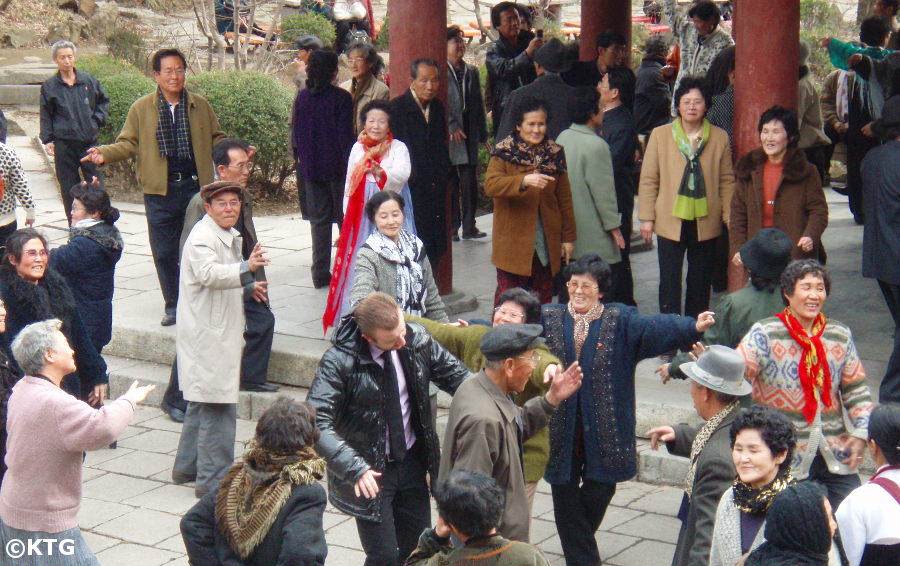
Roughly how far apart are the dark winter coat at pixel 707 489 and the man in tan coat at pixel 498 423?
62cm

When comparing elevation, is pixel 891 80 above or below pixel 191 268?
above

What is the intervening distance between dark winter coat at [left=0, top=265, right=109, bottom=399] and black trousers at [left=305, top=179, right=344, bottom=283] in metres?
3.19

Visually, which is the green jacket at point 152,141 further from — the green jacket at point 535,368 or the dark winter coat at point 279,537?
the dark winter coat at point 279,537

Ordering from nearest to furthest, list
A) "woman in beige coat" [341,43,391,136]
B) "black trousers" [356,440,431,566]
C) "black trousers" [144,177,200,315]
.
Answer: "black trousers" [356,440,431,566], "black trousers" [144,177,200,315], "woman in beige coat" [341,43,391,136]

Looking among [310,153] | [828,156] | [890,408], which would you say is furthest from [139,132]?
[890,408]

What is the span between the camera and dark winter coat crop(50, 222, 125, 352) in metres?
7.32

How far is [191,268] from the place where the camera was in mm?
6707

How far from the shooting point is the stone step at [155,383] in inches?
323

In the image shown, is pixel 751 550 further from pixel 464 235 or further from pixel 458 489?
pixel 464 235

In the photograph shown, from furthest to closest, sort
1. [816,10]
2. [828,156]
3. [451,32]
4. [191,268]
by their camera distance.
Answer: [816,10] → [451,32] → [828,156] → [191,268]

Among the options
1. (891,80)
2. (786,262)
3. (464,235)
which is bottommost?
(464,235)

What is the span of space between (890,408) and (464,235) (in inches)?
304

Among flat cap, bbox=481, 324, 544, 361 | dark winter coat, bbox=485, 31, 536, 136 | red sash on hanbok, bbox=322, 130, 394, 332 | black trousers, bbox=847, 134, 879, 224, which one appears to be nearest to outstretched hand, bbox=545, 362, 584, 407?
flat cap, bbox=481, 324, 544, 361

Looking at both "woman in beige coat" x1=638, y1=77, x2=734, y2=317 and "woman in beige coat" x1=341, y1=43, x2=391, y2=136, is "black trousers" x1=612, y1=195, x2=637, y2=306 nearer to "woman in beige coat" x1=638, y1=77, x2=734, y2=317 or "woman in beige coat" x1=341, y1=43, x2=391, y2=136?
"woman in beige coat" x1=638, y1=77, x2=734, y2=317
